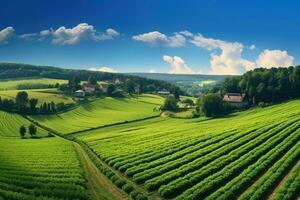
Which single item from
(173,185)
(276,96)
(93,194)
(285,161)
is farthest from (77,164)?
(276,96)

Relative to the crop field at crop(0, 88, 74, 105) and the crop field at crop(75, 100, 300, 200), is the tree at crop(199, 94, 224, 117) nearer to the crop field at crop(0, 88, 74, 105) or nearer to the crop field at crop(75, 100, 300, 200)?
the crop field at crop(75, 100, 300, 200)

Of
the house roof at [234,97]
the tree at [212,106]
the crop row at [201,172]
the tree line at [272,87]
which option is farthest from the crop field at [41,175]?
the tree line at [272,87]

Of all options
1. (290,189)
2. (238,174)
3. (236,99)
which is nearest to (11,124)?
(236,99)

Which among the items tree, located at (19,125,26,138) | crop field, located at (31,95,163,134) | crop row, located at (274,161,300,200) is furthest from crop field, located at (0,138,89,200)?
crop field, located at (31,95,163,134)

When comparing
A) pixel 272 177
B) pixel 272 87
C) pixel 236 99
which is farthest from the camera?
pixel 236 99

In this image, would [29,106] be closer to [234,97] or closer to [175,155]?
[234,97]

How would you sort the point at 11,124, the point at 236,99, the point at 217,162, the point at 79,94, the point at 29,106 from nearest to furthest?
1. the point at 217,162
2. the point at 11,124
3. the point at 236,99
4. the point at 29,106
5. the point at 79,94

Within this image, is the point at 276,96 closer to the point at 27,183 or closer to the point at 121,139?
the point at 121,139
